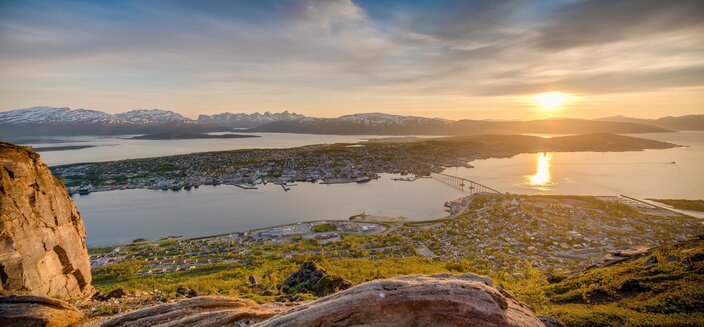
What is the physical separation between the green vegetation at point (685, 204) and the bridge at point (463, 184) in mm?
35532

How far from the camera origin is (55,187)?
22375mm

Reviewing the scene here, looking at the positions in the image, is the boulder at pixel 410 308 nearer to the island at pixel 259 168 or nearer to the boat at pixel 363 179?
the island at pixel 259 168

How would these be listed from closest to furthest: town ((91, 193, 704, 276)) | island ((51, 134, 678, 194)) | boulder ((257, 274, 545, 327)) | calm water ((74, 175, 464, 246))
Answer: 1. boulder ((257, 274, 545, 327))
2. town ((91, 193, 704, 276))
3. calm water ((74, 175, 464, 246))
4. island ((51, 134, 678, 194))

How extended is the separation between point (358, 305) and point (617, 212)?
7104 cm

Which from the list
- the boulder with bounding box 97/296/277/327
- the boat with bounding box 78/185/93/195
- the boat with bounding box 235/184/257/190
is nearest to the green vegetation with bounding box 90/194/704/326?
the boulder with bounding box 97/296/277/327

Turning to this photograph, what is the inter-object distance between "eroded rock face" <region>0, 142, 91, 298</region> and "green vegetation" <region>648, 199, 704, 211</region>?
102 metres

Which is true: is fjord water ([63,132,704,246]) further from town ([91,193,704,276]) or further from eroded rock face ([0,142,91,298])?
eroded rock face ([0,142,91,298])

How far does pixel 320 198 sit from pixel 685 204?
274ft

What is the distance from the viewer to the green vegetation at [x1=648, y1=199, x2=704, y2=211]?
71.3m

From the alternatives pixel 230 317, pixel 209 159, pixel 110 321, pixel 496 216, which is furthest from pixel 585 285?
pixel 209 159

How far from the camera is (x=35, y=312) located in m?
12.0

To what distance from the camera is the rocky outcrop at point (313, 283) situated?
2410 cm

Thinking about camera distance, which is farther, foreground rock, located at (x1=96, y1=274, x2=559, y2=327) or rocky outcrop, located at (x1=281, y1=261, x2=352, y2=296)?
rocky outcrop, located at (x1=281, y1=261, x2=352, y2=296)

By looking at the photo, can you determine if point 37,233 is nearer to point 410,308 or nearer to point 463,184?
point 410,308
